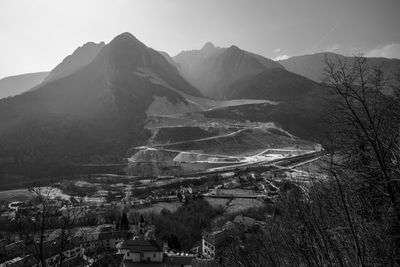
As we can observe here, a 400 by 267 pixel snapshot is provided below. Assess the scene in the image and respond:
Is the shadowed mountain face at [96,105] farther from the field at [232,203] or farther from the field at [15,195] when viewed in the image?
the field at [232,203]

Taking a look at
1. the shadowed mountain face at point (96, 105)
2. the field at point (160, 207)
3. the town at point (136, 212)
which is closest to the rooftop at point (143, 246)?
the town at point (136, 212)

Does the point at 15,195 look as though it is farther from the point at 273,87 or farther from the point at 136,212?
the point at 273,87

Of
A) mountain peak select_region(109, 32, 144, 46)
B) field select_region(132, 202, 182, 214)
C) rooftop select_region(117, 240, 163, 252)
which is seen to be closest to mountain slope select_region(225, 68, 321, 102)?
mountain peak select_region(109, 32, 144, 46)

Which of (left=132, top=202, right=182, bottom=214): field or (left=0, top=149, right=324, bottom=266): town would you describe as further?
(left=132, top=202, right=182, bottom=214): field

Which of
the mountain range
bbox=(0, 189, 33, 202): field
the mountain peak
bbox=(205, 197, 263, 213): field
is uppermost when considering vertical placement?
the mountain peak

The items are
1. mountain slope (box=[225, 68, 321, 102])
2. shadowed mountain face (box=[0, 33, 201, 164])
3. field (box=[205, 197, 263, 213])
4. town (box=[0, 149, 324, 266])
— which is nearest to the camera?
town (box=[0, 149, 324, 266])

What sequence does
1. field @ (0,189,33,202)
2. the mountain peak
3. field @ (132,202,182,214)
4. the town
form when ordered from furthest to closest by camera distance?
the mountain peak
field @ (0,189,33,202)
field @ (132,202,182,214)
the town

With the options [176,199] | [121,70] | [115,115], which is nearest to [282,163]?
[176,199]

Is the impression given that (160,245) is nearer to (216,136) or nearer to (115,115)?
(216,136)

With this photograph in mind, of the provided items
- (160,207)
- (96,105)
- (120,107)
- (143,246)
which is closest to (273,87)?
(120,107)

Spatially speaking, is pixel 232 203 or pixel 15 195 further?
pixel 15 195

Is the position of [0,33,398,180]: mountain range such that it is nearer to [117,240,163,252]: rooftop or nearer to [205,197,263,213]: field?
[205,197,263,213]: field
